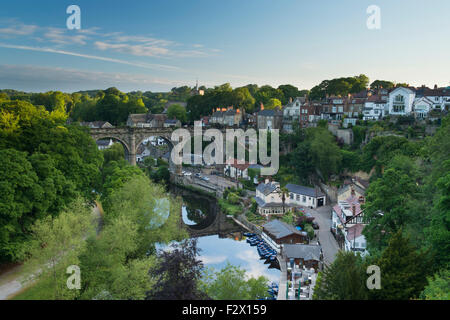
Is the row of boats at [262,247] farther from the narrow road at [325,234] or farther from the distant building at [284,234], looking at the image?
the narrow road at [325,234]

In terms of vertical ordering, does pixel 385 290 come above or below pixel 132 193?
below

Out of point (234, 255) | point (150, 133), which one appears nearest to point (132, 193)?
point (234, 255)

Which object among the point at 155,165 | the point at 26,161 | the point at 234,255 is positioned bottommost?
the point at 234,255

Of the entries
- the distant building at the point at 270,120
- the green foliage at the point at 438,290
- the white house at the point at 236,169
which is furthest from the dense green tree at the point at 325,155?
the green foliage at the point at 438,290

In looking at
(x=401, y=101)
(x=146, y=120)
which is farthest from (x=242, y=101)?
(x=401, y=101)

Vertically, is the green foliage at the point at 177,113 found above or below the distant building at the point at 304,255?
above
